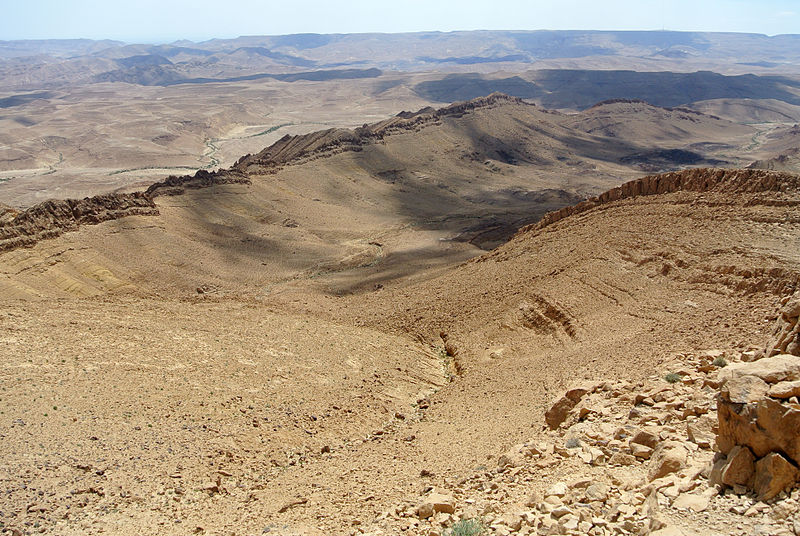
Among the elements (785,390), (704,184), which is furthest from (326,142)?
(785,390)

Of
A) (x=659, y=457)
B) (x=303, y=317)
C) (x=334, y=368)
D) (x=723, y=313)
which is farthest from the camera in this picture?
(x=303, y=317)

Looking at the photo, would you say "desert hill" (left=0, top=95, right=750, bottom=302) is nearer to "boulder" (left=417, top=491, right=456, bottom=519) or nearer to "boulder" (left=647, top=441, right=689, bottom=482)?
"boulder" (left=417, top=491, right=456, bottom=519)

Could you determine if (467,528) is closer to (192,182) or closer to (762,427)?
(762,427)

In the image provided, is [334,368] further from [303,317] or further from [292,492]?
[292,492]

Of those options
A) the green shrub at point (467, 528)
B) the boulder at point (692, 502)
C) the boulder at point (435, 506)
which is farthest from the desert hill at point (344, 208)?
the boulder at point (692, 502)

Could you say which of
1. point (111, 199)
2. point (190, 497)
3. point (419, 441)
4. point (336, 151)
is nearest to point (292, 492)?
point (190, 497)
